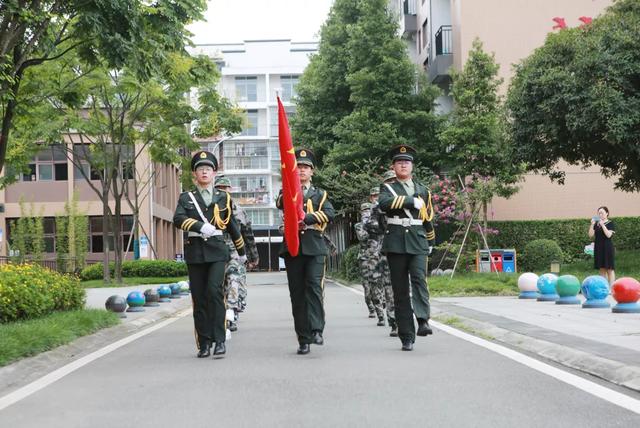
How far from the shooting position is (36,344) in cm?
838

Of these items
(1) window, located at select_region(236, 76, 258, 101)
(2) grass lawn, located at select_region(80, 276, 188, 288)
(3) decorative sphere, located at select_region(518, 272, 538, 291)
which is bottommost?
(2) grass lawn, located at select_region(80, 276, 188, 288)

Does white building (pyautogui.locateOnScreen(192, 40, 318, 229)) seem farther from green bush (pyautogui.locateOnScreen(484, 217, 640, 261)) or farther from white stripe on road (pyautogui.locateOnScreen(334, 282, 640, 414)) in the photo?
white stripe on road (pyautogui.locateOnScreen(334, 282, 640, 414))

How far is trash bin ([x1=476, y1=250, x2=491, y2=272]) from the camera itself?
2638cm

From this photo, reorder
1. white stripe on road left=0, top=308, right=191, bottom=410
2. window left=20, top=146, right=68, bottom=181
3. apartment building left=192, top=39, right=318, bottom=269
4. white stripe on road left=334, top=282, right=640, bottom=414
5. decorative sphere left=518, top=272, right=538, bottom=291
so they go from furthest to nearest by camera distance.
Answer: apartment building left=192, top=39, right=318, bottom=269, window left=20, top=146, right=68, bottom=181, decorative sphere left=518, top=272, right=538, bottom=291, white stripe on road left=0, top=308, right=191, bottom=410, white stripe on road left=334, top=282, right=640, bottom=414

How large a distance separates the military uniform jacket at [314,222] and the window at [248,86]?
77019 millimetres

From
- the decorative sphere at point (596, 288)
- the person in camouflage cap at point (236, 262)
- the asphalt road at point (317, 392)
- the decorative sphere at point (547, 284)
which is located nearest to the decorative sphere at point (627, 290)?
the decorative sphere at point (596, 288)

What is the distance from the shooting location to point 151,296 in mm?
16297

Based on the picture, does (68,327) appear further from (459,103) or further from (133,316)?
(459,103)

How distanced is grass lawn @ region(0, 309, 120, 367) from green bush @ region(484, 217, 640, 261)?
2263 cm

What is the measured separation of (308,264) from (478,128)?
2115cm

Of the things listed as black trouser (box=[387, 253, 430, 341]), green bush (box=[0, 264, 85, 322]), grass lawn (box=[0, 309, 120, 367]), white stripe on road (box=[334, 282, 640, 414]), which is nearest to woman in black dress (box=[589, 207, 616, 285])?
white stripe on road (box=[334, 282, 640, 414])

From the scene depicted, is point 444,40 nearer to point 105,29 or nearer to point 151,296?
point 151,296

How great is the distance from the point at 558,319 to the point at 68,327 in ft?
19.9

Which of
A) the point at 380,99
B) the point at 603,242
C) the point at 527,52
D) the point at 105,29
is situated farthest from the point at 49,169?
the point at 105,29
